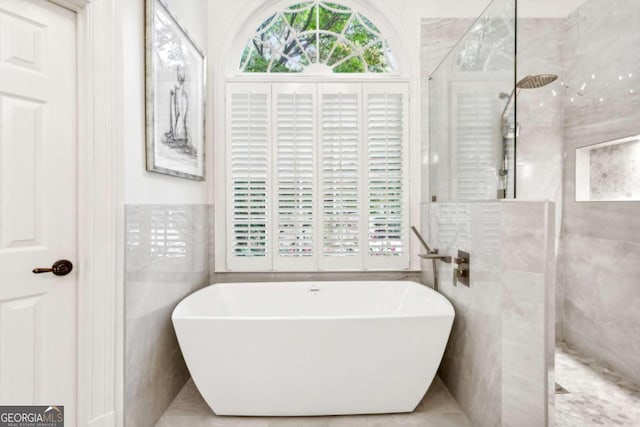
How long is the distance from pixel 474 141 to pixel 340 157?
953 mm

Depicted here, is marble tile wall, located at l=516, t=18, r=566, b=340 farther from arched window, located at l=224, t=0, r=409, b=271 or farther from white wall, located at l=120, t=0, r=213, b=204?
white wall, located at l=120, t=0, r=213, b=204

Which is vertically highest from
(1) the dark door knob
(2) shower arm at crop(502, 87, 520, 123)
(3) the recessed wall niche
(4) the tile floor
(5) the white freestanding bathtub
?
(2) shower arm at crop(502, 87, 520, 123)

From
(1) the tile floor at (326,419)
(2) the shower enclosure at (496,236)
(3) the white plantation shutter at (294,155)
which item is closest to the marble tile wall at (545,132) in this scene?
(2) the shower enclosure at (496,236)

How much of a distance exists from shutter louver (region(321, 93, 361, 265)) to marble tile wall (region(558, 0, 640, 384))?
4.27ft

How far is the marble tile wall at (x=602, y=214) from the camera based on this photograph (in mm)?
1096

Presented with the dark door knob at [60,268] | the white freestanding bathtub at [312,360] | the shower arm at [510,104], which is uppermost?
the shower arm at [510,104]

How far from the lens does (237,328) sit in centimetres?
152

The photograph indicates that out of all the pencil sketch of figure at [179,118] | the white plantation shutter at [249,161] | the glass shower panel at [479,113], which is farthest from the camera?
the white plantation shutter at [249,161]

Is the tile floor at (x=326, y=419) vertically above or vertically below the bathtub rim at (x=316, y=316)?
below

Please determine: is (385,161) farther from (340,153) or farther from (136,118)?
(136,118)

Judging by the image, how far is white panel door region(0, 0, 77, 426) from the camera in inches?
45.9

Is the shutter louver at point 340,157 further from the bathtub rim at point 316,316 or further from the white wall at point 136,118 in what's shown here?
the white wall at point 136,118

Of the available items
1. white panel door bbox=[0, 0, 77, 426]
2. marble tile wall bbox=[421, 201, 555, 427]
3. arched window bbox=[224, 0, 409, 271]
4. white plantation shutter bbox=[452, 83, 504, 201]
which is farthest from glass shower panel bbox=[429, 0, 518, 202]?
white panel door bbox=[0, 0, 77, 426]

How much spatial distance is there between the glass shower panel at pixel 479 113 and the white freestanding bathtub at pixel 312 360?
71 centimetres
